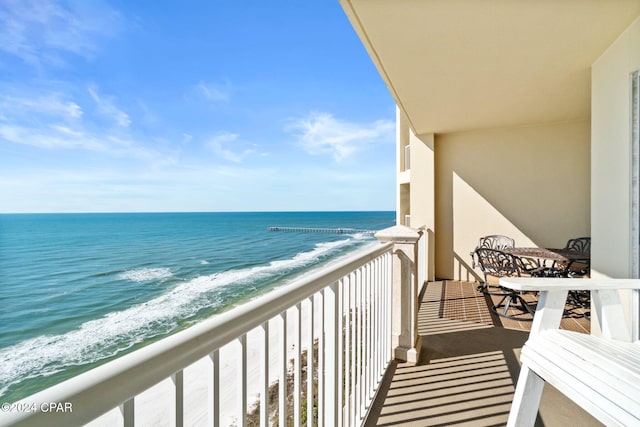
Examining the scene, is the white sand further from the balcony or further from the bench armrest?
the bench armrest

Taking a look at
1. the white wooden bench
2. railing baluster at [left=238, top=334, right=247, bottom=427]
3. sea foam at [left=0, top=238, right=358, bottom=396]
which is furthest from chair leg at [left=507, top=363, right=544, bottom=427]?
sea foam at [left=0, top=238, right=358, bottom=396]

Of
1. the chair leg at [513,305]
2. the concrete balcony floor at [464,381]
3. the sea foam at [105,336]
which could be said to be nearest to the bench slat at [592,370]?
the concrete balcony floor at [464,381]

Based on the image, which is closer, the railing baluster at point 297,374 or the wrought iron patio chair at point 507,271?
the railing baluster at point 297,374

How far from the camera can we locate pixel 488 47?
2.54 m

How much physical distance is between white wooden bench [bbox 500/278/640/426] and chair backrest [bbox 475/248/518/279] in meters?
2.37

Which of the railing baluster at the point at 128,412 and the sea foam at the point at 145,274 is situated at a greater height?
the railing baluster at the point at 128,412

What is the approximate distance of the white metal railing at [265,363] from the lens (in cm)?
41

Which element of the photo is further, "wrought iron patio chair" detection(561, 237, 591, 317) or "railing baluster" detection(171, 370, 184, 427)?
"wrought iron patio chair" detection(561, 237, 591, 317)

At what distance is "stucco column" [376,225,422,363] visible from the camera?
2309mm

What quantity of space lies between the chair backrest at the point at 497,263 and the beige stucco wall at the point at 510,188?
53.3 inches

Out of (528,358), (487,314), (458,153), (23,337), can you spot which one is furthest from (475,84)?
(23,337)

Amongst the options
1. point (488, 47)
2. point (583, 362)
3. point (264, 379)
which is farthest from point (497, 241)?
point (264, 379)

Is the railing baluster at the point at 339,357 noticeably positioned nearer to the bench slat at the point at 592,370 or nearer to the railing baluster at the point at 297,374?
the railing baluster at the point at 297,374

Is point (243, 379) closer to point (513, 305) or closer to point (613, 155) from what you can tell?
point (613, 155)
